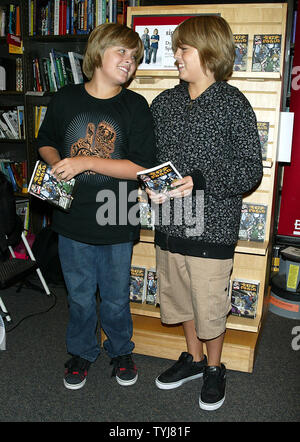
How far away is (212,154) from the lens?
1.57 meters

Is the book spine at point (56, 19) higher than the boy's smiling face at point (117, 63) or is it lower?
higher

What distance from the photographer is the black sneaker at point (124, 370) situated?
1892 mm

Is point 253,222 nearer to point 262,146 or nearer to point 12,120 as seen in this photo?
point 262,146

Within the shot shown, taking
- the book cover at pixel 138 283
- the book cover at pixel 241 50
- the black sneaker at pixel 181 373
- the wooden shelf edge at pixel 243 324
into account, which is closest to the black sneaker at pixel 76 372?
the black sneaker at pixel 181 373

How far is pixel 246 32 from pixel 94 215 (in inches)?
43.6

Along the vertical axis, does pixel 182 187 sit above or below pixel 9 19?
below

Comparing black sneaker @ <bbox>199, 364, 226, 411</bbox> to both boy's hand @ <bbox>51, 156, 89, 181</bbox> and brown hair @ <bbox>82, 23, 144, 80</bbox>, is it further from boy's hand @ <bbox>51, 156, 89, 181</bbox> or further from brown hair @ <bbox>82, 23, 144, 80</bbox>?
brown hair @ <bbox>82, 23, 144, 80</bbox>

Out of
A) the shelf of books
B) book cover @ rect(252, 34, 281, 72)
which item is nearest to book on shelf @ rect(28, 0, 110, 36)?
the shelf of books

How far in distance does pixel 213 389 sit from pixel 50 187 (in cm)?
110

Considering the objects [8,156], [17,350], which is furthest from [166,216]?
[8,156]

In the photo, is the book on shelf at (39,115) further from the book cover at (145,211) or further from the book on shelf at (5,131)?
the book cover at (145,211)

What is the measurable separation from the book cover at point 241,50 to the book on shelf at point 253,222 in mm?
665

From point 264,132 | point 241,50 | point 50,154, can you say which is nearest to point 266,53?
point 241,50

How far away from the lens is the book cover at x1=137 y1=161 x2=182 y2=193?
1.42 m
